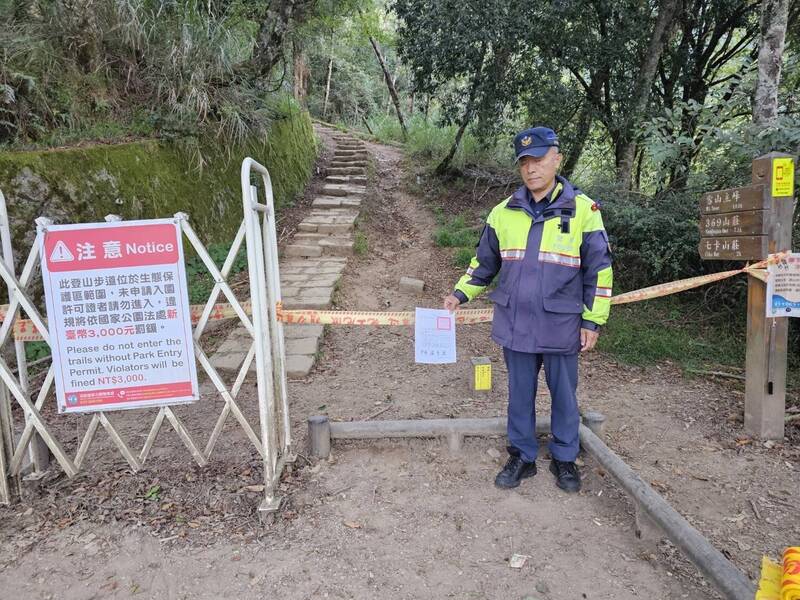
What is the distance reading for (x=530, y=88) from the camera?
769cm

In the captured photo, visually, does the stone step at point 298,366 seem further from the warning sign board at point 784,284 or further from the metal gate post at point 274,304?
the warning sign board at point 784,284

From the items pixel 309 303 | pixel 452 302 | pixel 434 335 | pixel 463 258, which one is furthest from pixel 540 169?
pixel 463 258

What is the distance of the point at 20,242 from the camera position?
14.8ft

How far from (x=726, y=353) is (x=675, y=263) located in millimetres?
1169

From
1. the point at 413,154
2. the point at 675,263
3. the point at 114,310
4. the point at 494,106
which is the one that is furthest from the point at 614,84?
the point at 114,310

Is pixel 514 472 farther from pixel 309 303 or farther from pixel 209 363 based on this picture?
pixel 309 303

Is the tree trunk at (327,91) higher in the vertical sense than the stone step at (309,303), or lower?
higher

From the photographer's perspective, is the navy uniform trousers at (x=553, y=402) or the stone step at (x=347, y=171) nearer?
the navy uniform trousers at (x=553, y=402)

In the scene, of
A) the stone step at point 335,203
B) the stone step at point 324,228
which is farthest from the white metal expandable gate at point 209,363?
the stone step at point 335,203

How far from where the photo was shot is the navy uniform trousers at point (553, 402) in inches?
107

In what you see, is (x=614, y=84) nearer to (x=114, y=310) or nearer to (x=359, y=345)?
(x=359, y=345)

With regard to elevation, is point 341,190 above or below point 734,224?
above

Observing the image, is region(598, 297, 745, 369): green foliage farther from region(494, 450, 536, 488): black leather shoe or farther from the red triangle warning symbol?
the red triangle warning symbol

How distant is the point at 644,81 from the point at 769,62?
2.55 metres
